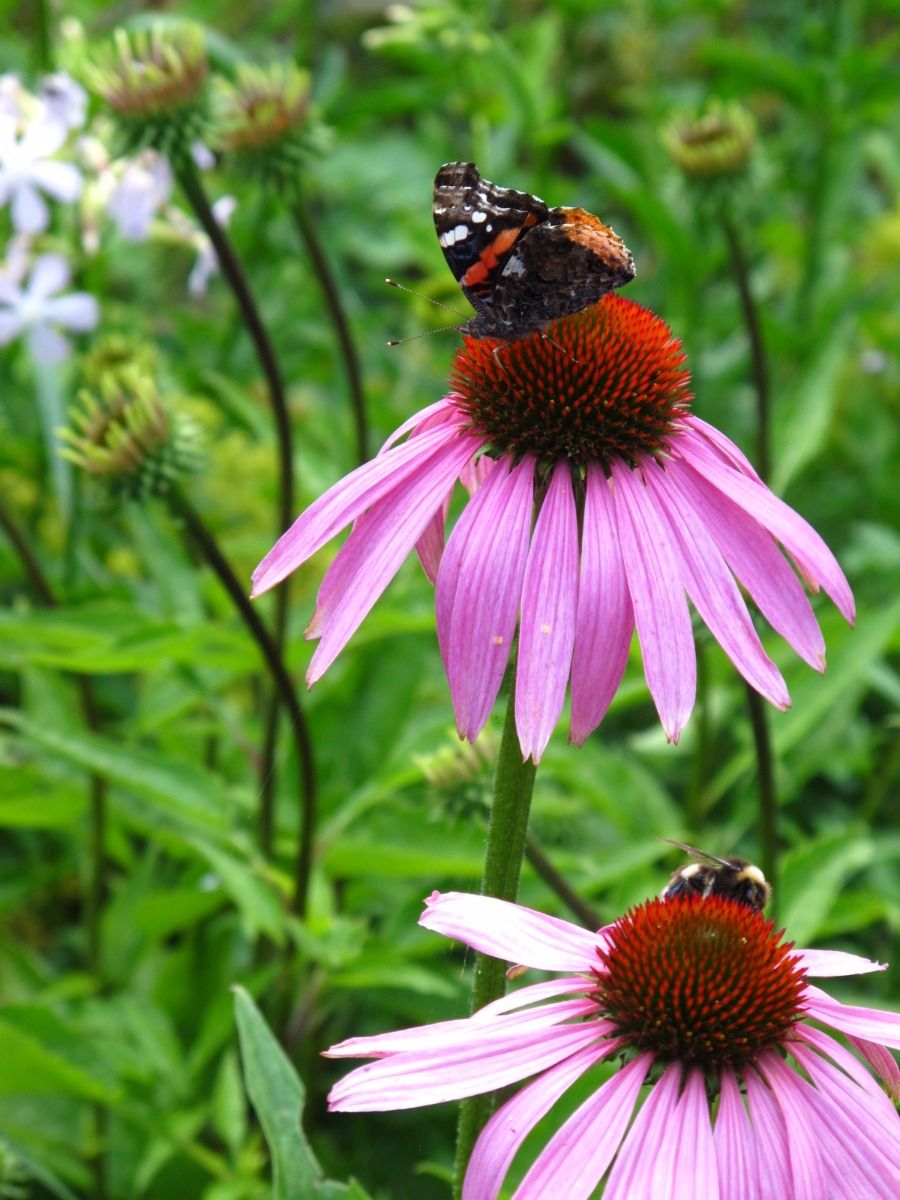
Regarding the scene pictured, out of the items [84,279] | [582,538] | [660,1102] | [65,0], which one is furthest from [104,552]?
[660,1102]

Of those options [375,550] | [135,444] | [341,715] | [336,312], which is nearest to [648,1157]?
[375,550]

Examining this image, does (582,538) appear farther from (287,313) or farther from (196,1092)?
(287,313)

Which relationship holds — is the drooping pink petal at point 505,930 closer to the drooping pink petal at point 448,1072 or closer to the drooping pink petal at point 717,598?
the drooping pink petal at point 448,1072

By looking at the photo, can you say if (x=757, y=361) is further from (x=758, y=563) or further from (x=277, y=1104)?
(x=277, y=1104)

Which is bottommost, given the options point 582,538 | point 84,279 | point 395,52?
point 582,538

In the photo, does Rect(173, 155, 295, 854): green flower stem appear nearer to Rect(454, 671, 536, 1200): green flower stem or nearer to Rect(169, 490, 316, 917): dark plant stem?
Rect(169, 490, 316, 917): dark plant stem

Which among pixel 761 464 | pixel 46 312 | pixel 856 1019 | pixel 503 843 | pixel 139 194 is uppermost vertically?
pixel 139 194

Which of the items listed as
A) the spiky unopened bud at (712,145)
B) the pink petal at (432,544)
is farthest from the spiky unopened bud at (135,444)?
the spiky unopened bud at (712,145)
